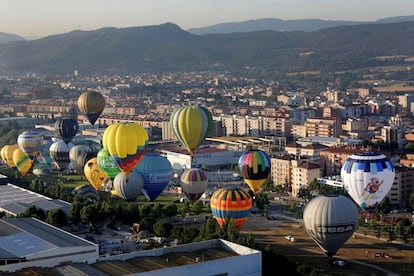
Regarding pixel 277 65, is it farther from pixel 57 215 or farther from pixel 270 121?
pixel 57 215

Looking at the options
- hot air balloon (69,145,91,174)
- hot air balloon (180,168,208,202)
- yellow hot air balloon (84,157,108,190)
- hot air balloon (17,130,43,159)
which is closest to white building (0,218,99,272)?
hot air balloon (180,168,208,202)

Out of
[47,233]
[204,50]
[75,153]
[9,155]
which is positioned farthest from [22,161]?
[204,50]

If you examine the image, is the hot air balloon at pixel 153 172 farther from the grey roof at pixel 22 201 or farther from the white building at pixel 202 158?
the white building at pixel 202 158

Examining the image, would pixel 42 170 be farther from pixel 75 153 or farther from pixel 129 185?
pixel 129 185

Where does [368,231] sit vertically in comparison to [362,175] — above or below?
below

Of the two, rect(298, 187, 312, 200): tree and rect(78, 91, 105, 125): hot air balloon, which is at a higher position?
rect(78, 91, 105, 125): hot air balloon

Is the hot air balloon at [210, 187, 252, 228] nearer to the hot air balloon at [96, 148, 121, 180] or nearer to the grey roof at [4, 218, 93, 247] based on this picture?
the grey roof at [4, 218, 93, 247]

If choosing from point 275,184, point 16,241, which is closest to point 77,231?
point 16,241
